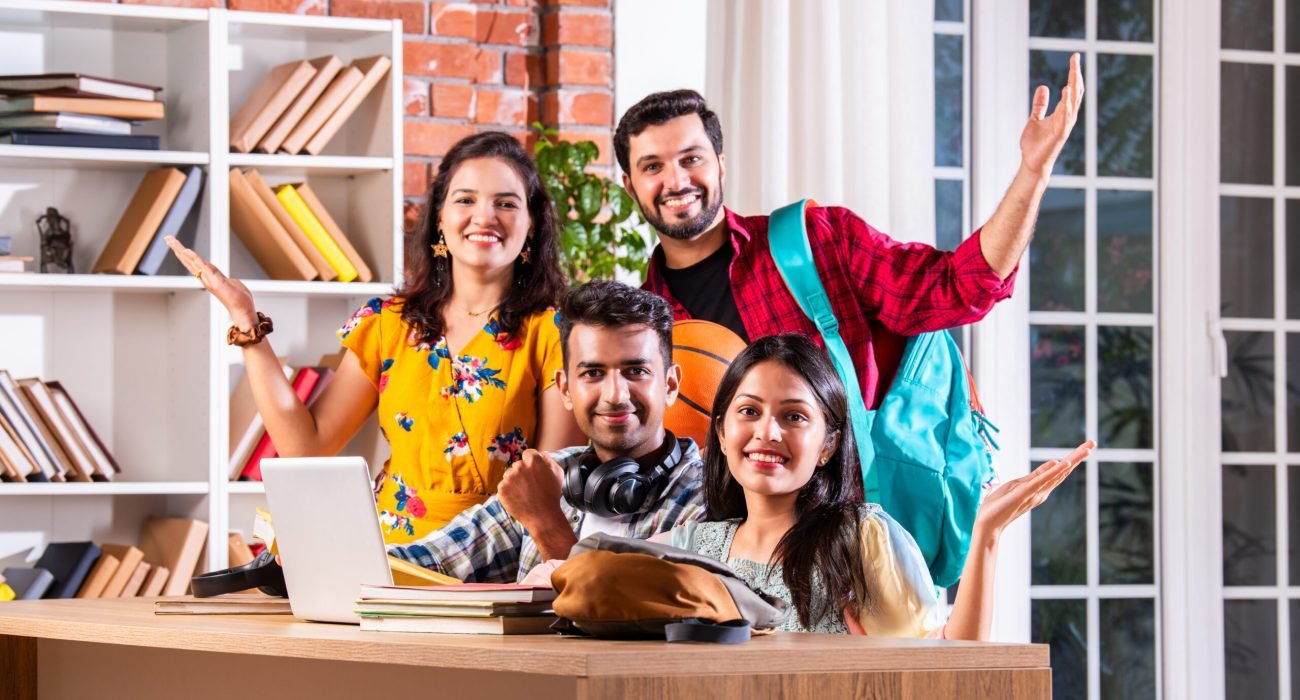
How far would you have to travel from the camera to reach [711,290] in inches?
103

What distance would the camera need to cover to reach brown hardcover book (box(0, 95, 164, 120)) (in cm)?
329

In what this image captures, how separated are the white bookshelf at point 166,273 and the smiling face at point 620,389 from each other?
1.48 m

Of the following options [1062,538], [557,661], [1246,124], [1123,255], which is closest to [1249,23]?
[1246,124]

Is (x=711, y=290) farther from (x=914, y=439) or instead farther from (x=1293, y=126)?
(x=1293, y=126)

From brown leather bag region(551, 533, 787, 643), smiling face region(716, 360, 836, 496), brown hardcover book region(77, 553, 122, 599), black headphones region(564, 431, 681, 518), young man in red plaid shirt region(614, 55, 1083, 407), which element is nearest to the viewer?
brown leather bag region(551, 533, 787, 643)

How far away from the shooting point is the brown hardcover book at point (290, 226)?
3.52 meters

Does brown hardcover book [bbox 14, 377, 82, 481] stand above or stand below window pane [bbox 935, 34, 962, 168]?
below

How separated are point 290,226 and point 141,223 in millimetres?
324

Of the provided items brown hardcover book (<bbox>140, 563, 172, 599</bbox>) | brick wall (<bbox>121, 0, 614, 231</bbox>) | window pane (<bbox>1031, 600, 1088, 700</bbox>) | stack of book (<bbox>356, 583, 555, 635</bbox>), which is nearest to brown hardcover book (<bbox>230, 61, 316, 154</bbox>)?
brick wall (<bbox>121, 0, 614, 231</bbox>)

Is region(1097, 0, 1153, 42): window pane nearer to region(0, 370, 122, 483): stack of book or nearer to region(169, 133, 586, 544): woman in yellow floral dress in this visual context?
region(169, 133, 586, 544): woman in yellow floral dress

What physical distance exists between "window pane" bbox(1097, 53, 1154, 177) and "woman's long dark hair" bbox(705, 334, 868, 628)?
2.35 meters

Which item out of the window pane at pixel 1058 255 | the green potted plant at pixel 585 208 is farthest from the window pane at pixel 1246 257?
the green potted plant at pixel 585 208

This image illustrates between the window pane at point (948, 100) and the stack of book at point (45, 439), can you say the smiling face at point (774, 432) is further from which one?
the window pane at point (948, 100)

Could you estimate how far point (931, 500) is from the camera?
2.55 meters
